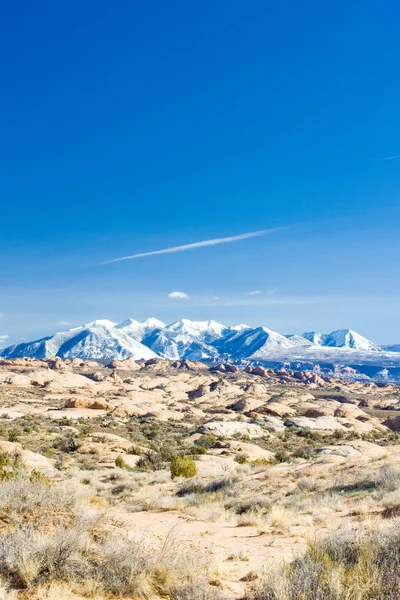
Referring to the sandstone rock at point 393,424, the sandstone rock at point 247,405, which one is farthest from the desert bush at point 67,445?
the sandstone rock at point 393,424

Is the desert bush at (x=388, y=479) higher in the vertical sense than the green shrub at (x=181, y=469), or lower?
higher

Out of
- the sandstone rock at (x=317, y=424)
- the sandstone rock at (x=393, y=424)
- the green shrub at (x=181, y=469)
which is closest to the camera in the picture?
the green shrub at (x=181, y=469)

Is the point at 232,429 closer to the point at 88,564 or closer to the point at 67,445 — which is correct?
the point at 67,445

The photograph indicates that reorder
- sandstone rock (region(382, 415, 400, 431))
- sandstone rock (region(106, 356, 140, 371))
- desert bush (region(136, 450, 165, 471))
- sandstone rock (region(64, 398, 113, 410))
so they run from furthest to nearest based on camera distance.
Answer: sandstone rock (region(106, 356, 140, 371)), sandstone rock (region(64, 398, 113, 410)), sandstone rock (region(382, 415, 400, 431)), desert bush (region(136, 450, 165, 471))

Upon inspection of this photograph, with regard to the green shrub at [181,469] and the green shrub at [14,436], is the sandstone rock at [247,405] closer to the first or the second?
the green shrub at [14,436]

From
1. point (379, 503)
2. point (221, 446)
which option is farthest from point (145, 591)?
point (221, 446)

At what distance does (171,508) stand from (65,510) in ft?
23.9

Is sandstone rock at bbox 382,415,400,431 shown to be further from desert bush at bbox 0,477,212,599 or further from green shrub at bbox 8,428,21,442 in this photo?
desert bush at bbox 0,477,212,599

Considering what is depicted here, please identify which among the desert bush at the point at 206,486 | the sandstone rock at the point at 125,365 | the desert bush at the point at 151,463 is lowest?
the sandstone rock at the point at 125,365

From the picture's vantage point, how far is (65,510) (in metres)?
8.99

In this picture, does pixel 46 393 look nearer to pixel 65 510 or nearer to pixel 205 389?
pixel 205 389

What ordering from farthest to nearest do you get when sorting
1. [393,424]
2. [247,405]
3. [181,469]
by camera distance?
[247,405], [393,424], [181,469]

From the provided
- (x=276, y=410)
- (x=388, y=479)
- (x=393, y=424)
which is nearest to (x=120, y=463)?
(x=388, y=479)

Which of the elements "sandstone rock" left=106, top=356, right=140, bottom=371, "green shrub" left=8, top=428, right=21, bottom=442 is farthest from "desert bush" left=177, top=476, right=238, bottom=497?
"sandstone rock" left=106, top=356, right=140, bottom=371
